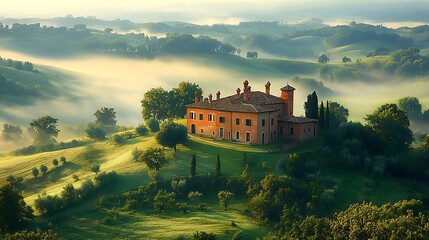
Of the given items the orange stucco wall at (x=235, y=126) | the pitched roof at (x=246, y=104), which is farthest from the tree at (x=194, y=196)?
the pitched roof at (x=246, y=104)

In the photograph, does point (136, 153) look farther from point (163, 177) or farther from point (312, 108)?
point (312, 108)

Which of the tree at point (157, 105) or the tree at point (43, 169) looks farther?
the tree at point (157, 105)

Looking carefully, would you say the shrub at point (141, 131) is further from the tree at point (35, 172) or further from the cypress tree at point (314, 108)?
the cypress tree at point (314, 108)

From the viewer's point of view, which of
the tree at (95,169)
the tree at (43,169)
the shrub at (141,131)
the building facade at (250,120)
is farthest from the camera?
the shrub at (141,131)

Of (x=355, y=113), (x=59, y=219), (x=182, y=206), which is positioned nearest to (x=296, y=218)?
(x=182, y=206)

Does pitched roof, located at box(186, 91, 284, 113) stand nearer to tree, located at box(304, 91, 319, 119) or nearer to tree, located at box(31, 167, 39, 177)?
tree, located at box(304, 91, 319, 119)

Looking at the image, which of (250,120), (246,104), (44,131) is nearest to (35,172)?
(44,131)

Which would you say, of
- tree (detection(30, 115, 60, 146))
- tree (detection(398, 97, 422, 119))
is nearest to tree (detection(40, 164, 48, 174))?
tree (detection(30, 115, 60, 146))

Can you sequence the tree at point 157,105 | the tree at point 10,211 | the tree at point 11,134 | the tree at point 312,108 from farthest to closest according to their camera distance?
the tree at point 11,134 < the tree at point 157,105 < the tree at point 312,108 < the tree at point 10,211
